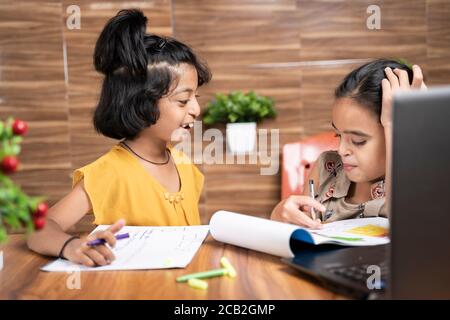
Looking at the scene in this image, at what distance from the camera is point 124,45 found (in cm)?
135

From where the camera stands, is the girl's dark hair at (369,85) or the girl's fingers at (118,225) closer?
the girl's fingers at (118,225)

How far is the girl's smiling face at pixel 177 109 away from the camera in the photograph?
1.43m

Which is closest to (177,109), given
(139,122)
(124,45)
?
(139,122)

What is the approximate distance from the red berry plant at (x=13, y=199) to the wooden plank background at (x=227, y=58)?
8.74ft

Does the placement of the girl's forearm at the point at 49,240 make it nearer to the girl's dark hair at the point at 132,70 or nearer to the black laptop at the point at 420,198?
the girl's dark hair at the point at 132,70

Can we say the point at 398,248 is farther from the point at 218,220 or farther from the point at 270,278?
the point at 218,220

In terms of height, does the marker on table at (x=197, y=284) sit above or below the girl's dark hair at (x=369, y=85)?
below

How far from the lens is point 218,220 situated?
1060mm

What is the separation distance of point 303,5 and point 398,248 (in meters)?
2.95

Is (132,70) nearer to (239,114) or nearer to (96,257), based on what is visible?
(96,257)

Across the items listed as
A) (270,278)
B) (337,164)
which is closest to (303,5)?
(337,164)

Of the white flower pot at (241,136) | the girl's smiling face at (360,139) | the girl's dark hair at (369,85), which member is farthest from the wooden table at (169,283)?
the white flower pot at (241,136)

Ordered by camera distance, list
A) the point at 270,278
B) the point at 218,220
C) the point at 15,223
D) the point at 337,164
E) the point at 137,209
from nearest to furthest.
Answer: the point at 15,223
the point at 270,278
the point at 218,220
the point at 137,209
the point at 337,164
